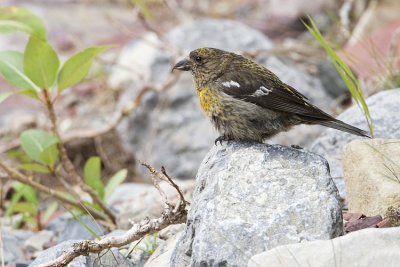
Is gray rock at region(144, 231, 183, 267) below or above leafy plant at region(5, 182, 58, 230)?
below

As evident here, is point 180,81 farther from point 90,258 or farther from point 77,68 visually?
point 90,258

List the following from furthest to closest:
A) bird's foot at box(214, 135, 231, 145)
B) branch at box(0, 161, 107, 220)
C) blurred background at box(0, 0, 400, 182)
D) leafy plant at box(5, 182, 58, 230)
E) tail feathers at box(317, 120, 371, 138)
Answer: blurred background at box(0, 0, 400, 182) < leafy plant at box(5, 182, 58, 230) < branch at box(0, 161, 107, 220) < bird's foot at box(214, 135, 231, 145) < tail feathers at box(317, 120, 371, 138)

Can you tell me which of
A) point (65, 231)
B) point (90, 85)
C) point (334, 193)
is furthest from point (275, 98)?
point (90, 85)

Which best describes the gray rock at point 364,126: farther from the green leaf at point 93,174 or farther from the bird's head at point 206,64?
the green leaf at point 93,174

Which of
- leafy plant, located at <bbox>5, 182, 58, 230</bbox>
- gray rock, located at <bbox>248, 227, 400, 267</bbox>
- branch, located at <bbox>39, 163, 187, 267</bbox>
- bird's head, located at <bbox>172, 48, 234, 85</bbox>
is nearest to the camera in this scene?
gray rock, located at <bbox>248, 227, 400, 267</bbox>

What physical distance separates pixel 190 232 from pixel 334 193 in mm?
730

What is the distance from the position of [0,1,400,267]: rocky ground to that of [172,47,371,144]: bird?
26cm

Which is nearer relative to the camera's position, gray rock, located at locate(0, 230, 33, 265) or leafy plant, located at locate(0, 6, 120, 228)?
leafy plant, located at locate(0, 6, 120, 228)

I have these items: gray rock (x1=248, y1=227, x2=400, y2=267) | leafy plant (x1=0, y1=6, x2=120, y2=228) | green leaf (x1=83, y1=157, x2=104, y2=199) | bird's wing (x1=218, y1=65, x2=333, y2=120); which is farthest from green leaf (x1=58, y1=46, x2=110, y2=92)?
gray rock (x1=248, y1=227, x2=400, y2=267)

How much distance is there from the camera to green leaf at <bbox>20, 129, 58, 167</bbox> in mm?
5379

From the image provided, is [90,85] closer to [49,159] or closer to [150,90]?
[150,90]

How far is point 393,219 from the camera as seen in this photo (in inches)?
145

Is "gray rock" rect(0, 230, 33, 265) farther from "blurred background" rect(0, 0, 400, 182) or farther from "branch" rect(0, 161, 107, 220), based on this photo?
"blurred background" rect(0, 0, 400, 182)

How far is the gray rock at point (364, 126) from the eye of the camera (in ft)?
16.0
